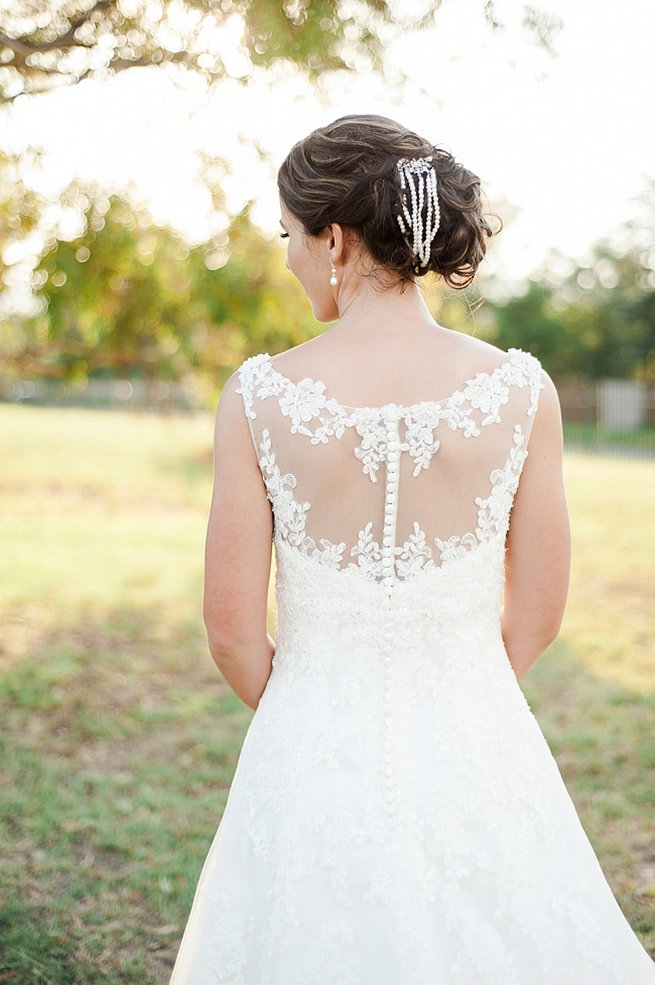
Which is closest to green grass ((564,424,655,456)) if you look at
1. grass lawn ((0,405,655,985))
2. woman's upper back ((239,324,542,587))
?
grass lawn ((0,405,655,985))

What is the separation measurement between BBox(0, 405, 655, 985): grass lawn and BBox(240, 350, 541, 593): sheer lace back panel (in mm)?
1947

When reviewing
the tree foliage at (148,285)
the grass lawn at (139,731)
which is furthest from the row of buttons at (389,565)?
the tree foliage at (148,285)

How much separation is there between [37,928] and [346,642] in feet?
6.67

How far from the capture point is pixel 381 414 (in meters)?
1.72

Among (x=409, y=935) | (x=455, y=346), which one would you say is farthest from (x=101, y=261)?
(x=409, y=935)

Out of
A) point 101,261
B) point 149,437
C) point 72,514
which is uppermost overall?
point 101,261

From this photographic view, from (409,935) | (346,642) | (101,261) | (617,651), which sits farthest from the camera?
(617,651)

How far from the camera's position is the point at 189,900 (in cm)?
342

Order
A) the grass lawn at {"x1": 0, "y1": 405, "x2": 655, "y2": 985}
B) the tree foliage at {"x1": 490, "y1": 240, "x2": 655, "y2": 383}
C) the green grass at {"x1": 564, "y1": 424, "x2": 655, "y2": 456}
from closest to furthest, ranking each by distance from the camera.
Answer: the grass lawn at {"x1": 0, "y1": 405, "x2": 655, "y2": 985}
the green grass at {"x1": 564, "y1": 424, "x2": 655, "y2": 456}
the tree foliage at {"x1": 490, "y1": 240, "x2": 655, "y2": 383}

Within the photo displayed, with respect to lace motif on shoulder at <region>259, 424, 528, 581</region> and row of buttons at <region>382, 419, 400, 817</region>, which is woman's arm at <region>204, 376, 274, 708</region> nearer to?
lace motif on shoulder at <region>259, 424, 528, 581</region>

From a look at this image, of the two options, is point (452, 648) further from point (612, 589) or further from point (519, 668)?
point (612, 589)

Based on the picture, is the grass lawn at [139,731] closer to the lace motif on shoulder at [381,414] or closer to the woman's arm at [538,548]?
the woman's arm at [538,548]

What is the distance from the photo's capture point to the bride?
1724 millimetres

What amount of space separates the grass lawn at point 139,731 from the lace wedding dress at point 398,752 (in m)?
1.50
